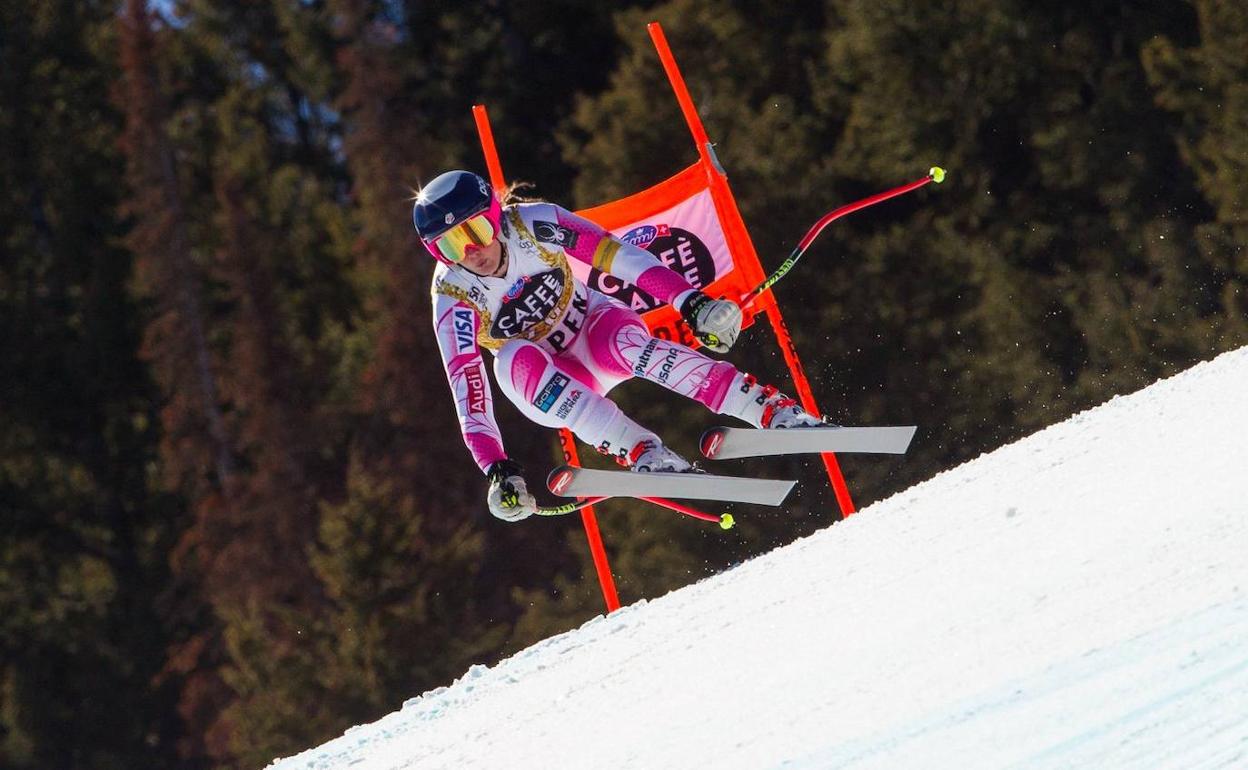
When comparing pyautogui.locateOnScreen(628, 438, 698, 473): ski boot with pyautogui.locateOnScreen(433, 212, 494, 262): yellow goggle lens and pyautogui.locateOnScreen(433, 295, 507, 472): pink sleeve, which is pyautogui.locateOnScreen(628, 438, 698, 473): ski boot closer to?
pyautogui.locateOnScreen(433, 295, 507, 472): pink sleeve

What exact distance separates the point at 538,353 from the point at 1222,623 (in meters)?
3.58

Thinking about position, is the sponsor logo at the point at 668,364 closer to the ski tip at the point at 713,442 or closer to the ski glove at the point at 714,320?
the ski glove at the point at 714,320

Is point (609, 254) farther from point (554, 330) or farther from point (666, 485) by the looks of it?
point (666, 485)

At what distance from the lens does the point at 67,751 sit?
86.1 feet

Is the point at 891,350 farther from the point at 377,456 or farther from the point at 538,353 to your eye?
the point at 538,353

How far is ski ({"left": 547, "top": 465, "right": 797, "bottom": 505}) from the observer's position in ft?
19.7

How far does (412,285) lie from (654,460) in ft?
51.1

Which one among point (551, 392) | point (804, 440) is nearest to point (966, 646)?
point (804, 440)

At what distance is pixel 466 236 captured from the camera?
6.35 metres

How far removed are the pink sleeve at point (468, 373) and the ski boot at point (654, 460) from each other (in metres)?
0.47

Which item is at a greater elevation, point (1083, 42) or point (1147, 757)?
point (1147, 757)

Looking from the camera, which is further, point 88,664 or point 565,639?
point 88,664

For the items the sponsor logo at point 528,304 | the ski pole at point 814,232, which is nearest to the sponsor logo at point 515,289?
the sponsor logo at point 528,304

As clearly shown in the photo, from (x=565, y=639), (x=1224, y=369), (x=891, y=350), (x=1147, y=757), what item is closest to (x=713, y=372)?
(x=565, y=639)
